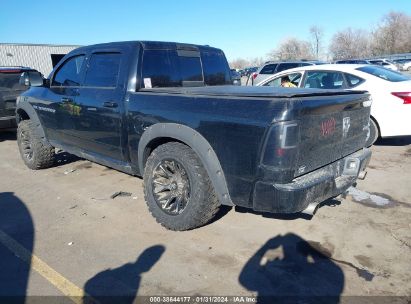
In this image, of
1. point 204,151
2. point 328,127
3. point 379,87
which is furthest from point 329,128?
point 379,87

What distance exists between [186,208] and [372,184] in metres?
2.88

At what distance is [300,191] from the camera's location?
2.81 meters

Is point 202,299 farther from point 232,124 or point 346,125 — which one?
point 346,125

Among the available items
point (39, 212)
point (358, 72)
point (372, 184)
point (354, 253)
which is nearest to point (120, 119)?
point (39, 212)

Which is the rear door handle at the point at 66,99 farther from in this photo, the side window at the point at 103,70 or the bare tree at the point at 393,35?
the bare tree at the point at 393,35

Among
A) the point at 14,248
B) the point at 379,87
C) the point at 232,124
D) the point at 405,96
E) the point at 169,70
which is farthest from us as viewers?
the point at 379,87

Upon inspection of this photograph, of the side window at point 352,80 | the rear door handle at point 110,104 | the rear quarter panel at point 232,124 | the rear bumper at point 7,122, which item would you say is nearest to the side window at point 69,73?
the rear door handle at point 110,104

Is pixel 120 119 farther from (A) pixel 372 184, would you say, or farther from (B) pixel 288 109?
(A) pixel 372 184

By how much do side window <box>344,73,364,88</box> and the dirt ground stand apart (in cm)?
225

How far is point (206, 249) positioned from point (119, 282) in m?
0.87

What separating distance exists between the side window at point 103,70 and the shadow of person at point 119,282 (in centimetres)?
205

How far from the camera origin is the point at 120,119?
396 centimetres

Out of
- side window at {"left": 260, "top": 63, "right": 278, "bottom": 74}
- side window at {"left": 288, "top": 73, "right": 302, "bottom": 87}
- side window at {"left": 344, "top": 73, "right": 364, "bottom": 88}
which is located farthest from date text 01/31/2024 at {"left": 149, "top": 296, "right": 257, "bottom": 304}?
side window at {"left": 260, "top": 63, "right": 278, "bottom": 74}

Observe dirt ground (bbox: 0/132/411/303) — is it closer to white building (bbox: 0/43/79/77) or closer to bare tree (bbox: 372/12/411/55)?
white building (bbox: 0/43/79/77)
